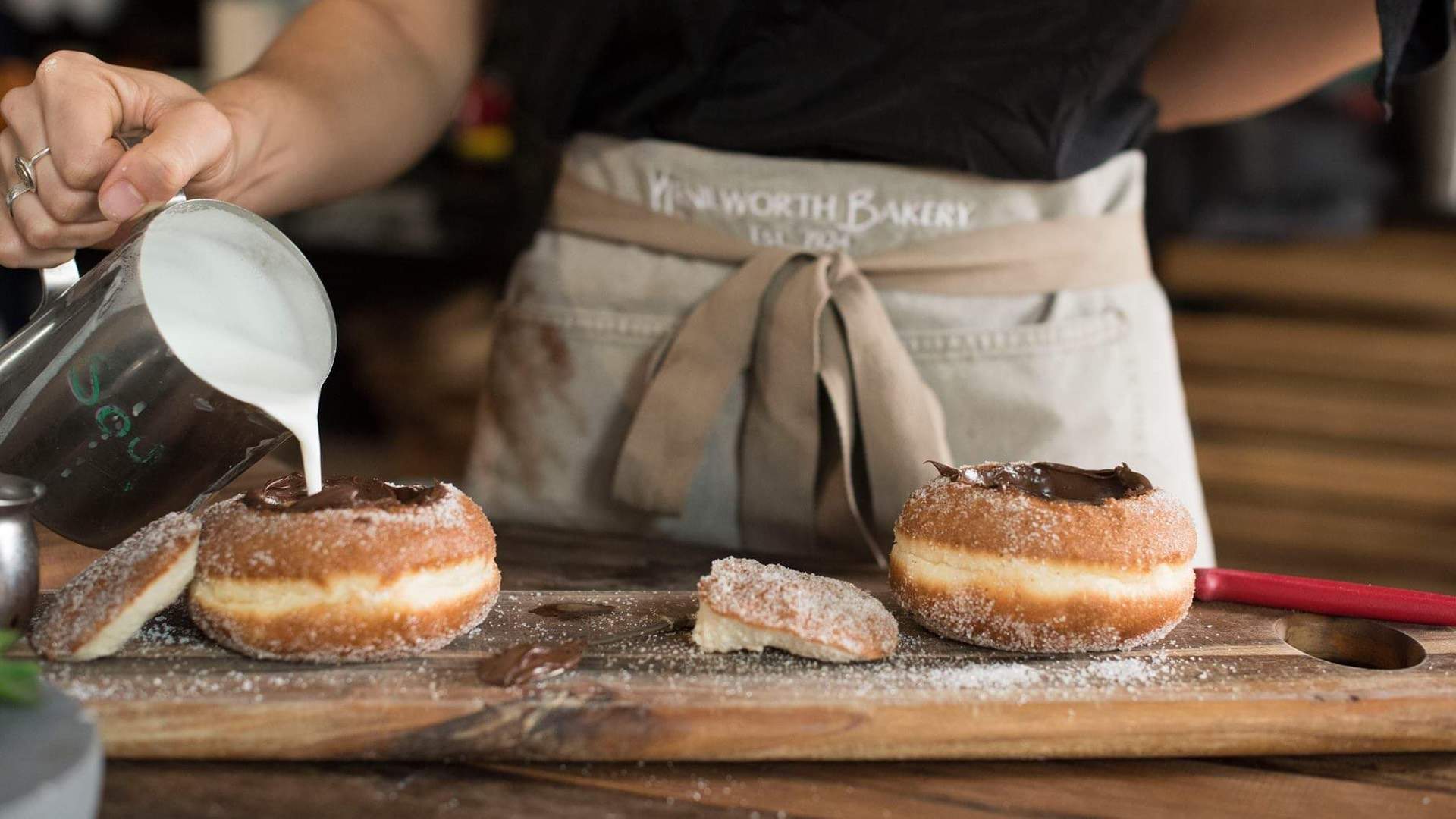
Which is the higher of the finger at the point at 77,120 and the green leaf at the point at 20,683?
the finger at the point at 77,120

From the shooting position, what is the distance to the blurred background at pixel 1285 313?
3273mm

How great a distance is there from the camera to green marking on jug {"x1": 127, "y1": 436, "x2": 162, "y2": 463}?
3.33 ft

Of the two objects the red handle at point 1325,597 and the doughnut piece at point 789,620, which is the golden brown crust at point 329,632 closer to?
the doughnut piece at point 789,620

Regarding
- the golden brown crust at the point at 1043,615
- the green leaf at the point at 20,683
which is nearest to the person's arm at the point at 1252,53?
the golden brown crust at the point at 1043,615

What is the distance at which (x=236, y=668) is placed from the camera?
974mm

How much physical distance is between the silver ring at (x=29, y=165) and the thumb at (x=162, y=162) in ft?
0.25

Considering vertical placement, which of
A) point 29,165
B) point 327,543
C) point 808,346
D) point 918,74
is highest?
point 918,74

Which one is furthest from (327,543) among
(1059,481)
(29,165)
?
(1059,481)

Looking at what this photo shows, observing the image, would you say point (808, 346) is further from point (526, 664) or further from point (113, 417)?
point (113, 417)

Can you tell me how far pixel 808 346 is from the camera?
134 cm

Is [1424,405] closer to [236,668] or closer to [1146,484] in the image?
[1146,484]

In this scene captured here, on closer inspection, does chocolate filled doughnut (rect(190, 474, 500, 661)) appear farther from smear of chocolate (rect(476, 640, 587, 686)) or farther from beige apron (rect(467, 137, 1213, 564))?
beige apron (rect(467, 137, 1213, 564))

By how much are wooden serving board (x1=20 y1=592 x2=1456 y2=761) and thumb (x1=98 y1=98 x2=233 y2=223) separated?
36cm

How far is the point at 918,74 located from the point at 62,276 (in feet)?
2.98
